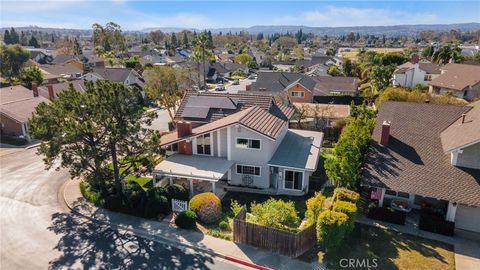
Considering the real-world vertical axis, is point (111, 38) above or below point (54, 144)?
above

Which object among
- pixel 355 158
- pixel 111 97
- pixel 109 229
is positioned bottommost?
pixel 109 229

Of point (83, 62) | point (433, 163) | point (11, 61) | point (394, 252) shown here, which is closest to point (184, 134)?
point (394, 252)

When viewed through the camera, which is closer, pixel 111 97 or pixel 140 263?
pixel 140 263

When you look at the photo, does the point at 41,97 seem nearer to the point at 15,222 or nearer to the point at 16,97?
the point at 16,97

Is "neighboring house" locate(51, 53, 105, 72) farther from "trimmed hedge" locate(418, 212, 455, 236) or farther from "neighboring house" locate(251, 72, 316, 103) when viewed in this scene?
"trimmed hedge" locate(418, 212, 455, 236)

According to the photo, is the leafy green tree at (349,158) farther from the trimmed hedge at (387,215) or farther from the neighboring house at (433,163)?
the trimmed hedge at (387,215)

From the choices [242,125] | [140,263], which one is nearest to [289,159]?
[242,125]
